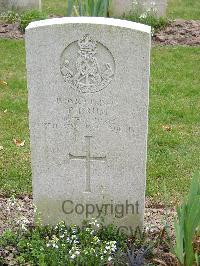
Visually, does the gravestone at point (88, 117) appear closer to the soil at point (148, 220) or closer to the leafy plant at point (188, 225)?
the soil at point (148, 220)

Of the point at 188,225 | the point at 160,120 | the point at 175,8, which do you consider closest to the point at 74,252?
the point at 188,225

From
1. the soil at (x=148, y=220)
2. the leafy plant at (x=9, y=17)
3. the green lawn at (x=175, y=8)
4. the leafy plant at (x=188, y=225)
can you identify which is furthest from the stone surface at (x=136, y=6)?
the leafy plant at (x=188, y=225)

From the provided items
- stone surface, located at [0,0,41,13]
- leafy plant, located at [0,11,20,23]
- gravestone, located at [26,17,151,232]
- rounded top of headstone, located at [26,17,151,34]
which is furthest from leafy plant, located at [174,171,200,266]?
stone surface, located at [0,0,41,13]

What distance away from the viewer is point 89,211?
4.37 meters

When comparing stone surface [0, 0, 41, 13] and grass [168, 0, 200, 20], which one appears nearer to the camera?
stone surface [0, 0, 41, 13]

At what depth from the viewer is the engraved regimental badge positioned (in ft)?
13.0

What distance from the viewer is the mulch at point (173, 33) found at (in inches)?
378

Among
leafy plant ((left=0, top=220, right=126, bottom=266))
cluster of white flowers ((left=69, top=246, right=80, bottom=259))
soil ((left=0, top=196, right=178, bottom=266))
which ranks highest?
cluster of white flowers ((left=69, top=246, right=80, bottom=259))

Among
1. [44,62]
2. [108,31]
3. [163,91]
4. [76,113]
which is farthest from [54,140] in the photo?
[163,91]

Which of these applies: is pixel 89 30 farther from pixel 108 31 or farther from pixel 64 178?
pixel 64 178

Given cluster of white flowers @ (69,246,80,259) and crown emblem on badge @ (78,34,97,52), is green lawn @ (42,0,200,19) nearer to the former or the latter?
crown emblem on badge @ (78,34,97,52)

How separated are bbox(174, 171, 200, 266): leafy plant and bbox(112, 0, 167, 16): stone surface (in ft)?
22.6

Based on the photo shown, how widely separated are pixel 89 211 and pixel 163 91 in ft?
11.5

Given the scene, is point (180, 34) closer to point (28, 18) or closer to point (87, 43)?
point (28, 18)
